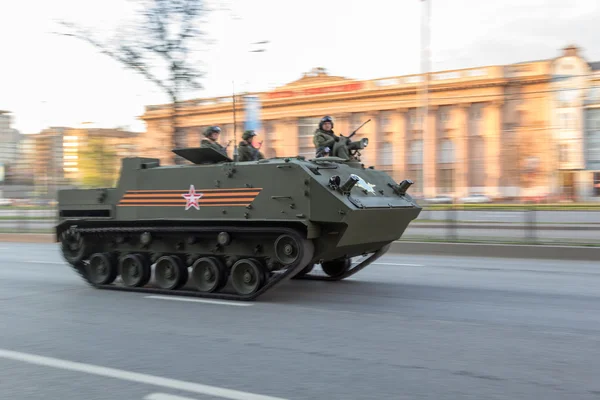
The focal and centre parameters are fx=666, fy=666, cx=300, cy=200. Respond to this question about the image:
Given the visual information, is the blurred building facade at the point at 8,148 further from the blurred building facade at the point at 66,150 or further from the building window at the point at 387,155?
the building window at the point at 387,155

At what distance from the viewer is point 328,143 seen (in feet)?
33.6

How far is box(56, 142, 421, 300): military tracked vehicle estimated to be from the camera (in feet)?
27.8

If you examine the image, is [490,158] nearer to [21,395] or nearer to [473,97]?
[21,395]

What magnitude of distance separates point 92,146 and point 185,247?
36.8m

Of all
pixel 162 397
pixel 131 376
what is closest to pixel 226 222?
pixel 131 376

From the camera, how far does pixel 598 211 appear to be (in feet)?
48.0

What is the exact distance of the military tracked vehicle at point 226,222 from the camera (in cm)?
846

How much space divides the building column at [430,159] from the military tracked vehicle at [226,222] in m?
9.13

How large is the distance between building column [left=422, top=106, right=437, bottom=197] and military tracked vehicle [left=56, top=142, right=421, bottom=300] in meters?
9.13

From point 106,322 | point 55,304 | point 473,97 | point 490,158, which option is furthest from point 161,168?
point 473,97

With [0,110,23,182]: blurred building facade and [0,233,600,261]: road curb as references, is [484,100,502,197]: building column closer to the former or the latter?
[0,233,600,261]: road curb

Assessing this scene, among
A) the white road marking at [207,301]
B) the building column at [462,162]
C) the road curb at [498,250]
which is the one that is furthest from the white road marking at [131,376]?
the building column at [462,162]

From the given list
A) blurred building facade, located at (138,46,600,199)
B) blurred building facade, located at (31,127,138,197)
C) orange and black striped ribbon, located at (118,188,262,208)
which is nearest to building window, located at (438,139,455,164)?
blurred building facade, located at (138,46,600,199)

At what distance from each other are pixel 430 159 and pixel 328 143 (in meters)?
14.4
